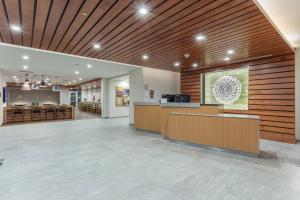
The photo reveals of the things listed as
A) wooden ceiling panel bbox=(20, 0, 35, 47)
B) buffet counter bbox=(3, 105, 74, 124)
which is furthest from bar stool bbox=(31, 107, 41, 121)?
wooden ceiling panel bbox=(20, 0, 35, 47)

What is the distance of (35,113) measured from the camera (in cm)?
1005

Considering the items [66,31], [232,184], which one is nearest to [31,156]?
[66,31]

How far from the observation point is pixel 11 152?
159 inches

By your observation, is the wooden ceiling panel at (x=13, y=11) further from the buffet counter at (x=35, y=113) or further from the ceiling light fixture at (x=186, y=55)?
the buffet counter at (x=35, y=113)

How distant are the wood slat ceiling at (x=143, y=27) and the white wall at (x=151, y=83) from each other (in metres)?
2.59

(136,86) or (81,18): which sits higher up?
(81,18)

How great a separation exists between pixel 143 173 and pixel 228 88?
17.5 ft

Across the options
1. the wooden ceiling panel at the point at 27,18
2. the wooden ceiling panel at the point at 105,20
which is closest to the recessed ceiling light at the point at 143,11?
the wooden ceiling panel at the point at 105,20

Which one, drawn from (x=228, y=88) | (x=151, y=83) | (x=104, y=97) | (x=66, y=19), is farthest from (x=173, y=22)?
(x=104, y=97)

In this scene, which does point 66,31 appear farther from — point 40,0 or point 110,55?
point 110,55

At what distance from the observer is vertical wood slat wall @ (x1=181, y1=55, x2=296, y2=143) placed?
5.11 meters

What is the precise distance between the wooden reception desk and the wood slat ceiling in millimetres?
1825

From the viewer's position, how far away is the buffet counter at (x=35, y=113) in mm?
9320

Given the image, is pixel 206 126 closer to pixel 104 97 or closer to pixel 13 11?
pixel 13 11
